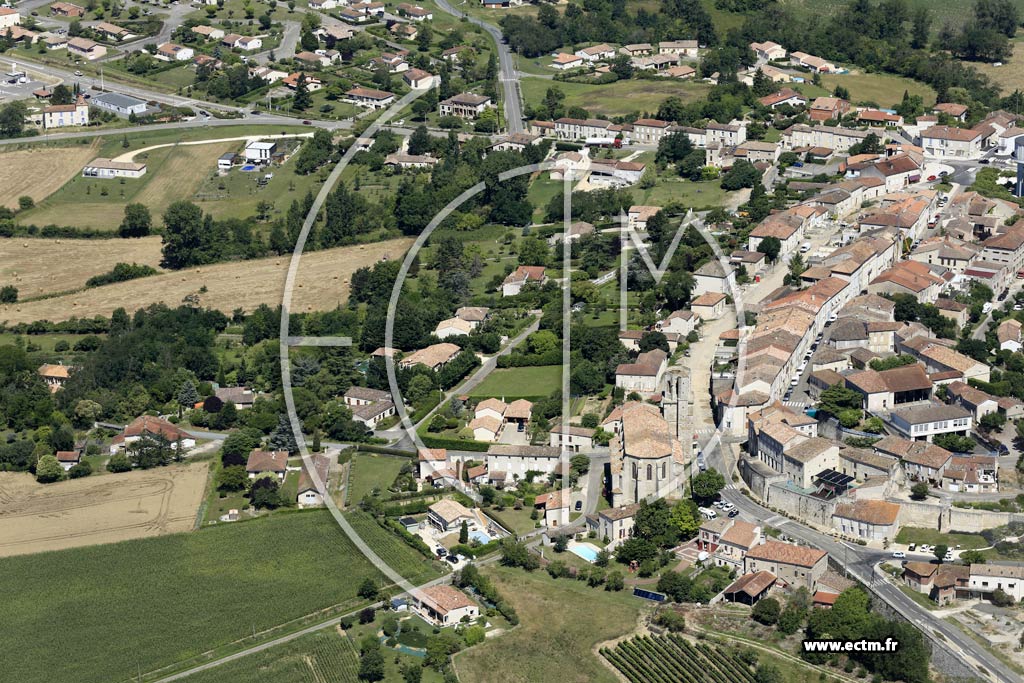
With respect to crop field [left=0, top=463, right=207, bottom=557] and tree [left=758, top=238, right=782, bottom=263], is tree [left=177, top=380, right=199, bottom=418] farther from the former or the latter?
tree [left=758, top=238, right=782, bottom=263]

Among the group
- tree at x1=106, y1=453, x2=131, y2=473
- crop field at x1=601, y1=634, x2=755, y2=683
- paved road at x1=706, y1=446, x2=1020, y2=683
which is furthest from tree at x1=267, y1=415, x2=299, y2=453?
crop field at x1=601, y1=634, x2=755, y2=683

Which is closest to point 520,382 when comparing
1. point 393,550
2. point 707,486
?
point 707,486

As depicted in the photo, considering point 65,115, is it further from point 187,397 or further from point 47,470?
point 47,470

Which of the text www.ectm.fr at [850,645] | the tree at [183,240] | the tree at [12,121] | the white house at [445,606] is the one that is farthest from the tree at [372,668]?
the tree at [12,121]

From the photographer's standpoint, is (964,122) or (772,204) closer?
(772,204)

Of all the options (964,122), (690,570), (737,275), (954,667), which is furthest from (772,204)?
(954,667)

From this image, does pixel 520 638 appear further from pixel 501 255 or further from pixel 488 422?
pixel 501 255
